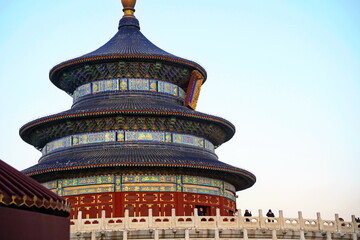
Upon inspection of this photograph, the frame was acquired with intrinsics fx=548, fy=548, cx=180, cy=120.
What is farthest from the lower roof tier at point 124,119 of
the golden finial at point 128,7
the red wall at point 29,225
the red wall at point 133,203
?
the red wall at point 29,225

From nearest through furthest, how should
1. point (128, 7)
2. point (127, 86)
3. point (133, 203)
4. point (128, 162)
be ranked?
1. point (128, 162)
2. point (133, 203)
3. point (127, 86)
4. point (128, 7)

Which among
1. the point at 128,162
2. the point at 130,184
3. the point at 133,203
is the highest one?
the point at 128,162

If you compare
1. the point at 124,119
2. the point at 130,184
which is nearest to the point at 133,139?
the point at 124,119

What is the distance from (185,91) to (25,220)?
3989 cm

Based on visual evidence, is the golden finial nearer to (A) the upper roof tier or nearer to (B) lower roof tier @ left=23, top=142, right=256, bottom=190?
(A) the upper roof tier

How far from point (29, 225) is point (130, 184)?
28.2 metres

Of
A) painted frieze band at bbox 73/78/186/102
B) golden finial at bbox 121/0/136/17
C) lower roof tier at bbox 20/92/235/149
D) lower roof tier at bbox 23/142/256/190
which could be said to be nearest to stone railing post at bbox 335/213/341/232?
lower roof tier at bbox 23/142/256/190

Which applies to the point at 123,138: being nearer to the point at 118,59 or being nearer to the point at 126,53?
the point at 118,59

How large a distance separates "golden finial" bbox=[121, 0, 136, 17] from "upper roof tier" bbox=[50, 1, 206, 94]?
291 centimetres

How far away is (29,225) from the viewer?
12.5 metres

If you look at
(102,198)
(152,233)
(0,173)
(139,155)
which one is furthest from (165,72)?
(0,173)

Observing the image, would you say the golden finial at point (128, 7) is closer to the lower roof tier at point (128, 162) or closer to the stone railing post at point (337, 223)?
the lower roof tier at point (128, 162)

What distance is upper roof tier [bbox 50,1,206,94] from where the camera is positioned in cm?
4694

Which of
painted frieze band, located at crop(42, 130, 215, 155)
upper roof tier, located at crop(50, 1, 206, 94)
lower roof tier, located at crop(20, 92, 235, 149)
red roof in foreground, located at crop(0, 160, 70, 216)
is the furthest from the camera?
upper roof tier, located at crop(50, 1, 206, 94)
